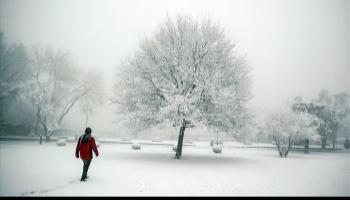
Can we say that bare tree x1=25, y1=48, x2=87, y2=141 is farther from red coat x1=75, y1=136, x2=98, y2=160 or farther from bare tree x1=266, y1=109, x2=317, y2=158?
red coat x1=75, y1=136, x2=98, y2=160

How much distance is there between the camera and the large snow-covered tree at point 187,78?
2347cm

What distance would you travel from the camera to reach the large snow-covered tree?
2347cm

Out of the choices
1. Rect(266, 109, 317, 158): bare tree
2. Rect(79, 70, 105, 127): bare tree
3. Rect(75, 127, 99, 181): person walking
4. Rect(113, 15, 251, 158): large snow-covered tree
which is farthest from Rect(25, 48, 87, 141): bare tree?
Rect(75, 127, 99, 181): person walking

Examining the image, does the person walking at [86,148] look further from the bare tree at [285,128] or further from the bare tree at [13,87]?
the bare tree at [13,87]

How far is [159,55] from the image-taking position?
83.1 ft

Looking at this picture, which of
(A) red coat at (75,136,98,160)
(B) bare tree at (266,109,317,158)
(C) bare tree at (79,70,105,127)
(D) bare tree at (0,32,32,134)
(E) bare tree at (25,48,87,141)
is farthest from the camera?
(C) bare tree at (79,70,105,127)

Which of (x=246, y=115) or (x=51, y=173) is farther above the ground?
(x=246, y=115)

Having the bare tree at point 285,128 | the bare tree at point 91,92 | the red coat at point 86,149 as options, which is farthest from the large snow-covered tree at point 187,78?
the bare tree at point 91,92

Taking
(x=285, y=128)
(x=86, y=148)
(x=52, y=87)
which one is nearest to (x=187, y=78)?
(x=86, y=148)

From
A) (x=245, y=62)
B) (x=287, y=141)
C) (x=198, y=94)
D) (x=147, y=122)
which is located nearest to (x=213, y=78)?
(x=198, y=94)

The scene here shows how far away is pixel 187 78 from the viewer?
2436 cm

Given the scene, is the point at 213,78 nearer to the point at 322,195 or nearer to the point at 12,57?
the point at 322,195

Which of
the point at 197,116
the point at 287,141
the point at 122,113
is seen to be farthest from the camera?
the point at 287,141

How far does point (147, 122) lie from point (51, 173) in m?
10.6
